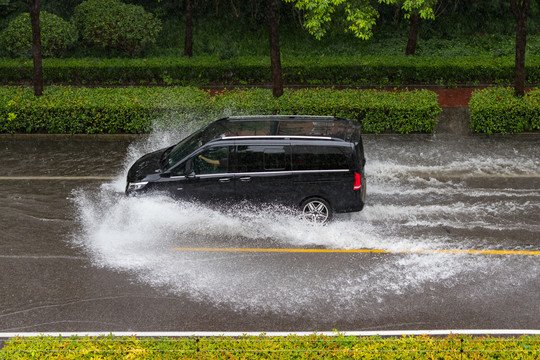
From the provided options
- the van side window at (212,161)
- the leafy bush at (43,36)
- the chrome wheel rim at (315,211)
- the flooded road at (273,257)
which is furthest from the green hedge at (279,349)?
the leafy bush at (43,36)

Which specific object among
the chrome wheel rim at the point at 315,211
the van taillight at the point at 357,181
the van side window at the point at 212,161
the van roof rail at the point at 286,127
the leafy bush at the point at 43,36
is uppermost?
the leafy bush at the point at 43,36

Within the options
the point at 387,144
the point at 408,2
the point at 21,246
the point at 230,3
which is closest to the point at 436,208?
the point at 387,144

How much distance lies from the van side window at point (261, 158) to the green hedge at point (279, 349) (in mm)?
4656

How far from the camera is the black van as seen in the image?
11164 mm

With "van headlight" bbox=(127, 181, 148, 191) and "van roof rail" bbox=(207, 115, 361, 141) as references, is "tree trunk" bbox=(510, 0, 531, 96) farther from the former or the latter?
"van headlight" bbox=(127, 181, 148, 191)

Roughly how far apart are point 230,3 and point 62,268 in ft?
65.3

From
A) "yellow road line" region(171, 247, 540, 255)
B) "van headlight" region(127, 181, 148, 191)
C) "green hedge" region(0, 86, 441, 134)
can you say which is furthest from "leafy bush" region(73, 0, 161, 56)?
"yellow road line" region(171, 247, 540, 255)

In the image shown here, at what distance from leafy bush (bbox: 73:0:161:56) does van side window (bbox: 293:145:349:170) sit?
13.7m

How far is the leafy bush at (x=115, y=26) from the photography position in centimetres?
2252

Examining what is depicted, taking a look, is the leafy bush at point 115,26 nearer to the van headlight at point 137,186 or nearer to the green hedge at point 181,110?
the green hedge at point 181,110

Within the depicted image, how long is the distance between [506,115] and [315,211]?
309 inches

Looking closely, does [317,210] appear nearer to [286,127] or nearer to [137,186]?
[286,127]

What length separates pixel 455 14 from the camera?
26.3m

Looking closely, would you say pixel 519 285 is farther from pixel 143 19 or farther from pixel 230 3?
pixel 230 3
